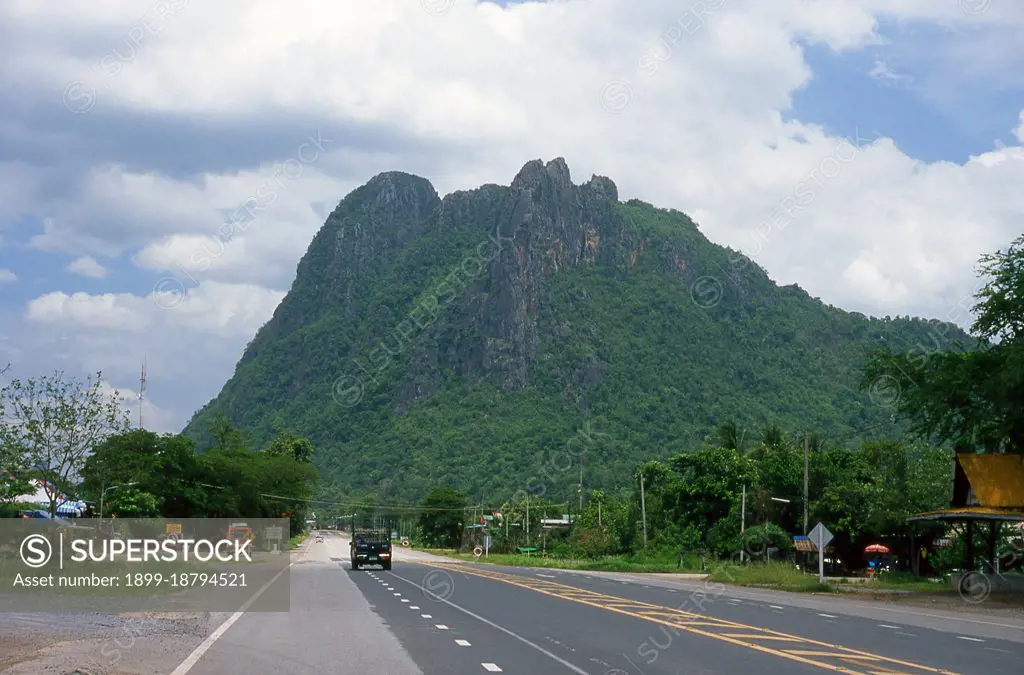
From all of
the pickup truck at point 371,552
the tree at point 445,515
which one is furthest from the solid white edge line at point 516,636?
the tree at point 445,515

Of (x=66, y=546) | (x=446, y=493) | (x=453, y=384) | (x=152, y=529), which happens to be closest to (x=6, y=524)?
(x=66, y=546)

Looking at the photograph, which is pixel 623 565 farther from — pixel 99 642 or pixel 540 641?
pixel 99 642

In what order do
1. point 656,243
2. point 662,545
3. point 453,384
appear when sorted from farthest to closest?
point 656,243, point 453,384, point 662,545

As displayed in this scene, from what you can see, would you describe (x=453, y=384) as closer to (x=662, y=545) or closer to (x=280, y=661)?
(x=662, y=545)

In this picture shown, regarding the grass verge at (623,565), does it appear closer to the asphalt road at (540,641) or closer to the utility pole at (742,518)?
the utility pole at (742,518)

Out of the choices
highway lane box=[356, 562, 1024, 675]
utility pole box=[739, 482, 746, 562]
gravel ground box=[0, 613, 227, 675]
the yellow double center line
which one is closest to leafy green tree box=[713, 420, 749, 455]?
utility pole box=[739, 482, 746, 562]

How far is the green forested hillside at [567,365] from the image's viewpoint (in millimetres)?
143625

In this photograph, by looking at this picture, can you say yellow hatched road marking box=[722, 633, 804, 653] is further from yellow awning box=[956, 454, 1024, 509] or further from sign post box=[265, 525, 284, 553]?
sign post box=[265, 525, 284, 553]

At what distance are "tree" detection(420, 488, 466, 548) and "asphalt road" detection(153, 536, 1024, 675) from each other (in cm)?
9365

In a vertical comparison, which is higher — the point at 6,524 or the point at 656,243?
the point at 656,243

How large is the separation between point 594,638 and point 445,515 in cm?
10751

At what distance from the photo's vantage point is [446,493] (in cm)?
12544

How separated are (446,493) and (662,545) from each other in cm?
5282

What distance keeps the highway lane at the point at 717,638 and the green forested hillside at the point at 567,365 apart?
9916 centimetres
